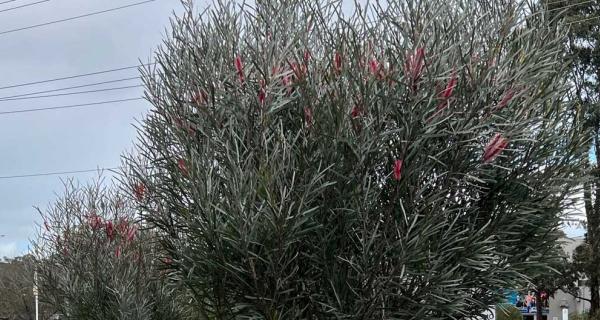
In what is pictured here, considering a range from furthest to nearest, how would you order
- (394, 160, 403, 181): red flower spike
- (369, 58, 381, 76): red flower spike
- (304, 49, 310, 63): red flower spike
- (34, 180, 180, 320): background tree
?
1. (34, 180, 180, 320): background tree
2. (304, 49, 310, 63): red flower spike
3. (369, 58, 381, 76): red flower spike
4. (394, 160, 403, 181): red flower spike

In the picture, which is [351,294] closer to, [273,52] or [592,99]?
[273,52]

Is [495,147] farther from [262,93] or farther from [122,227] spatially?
[122,227]

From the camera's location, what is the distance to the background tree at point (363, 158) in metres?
4.25

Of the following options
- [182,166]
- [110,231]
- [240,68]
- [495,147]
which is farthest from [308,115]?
[110,231]

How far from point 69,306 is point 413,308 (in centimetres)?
781

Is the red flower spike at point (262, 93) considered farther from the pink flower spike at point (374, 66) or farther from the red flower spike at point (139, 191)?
the red flower spike at point (139, 191)

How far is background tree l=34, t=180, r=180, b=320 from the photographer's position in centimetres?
986

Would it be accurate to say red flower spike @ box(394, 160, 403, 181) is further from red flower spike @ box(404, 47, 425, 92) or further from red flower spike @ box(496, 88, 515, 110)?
red flower spike @ box(496, 88, 515, 110)

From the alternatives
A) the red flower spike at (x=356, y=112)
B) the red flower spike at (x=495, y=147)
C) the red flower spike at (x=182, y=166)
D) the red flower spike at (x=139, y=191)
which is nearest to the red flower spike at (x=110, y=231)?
the red flower spike at (x=139, y=191)

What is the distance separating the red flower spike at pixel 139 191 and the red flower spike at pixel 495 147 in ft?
9.24

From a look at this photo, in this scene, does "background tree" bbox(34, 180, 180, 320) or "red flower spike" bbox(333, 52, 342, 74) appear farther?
"background tree" bbox(34, 180, 180, 320)

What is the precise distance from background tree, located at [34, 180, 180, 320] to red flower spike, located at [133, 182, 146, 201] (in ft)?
10.8

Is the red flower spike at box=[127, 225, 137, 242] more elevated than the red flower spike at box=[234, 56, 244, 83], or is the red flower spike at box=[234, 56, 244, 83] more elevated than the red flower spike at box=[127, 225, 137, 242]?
the red flower spike at box=[234, 56, 244, 83]

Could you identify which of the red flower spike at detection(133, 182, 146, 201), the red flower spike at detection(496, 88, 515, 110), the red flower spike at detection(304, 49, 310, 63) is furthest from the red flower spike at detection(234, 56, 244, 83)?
the red flower spike at detection(496, 88, 515, 110)
